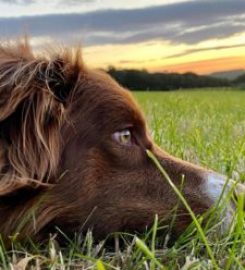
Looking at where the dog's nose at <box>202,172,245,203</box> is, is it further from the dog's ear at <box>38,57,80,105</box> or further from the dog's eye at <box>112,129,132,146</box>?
the dog's ear at <box>38,57,80,105</box>

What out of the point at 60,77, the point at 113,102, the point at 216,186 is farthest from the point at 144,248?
the point at 60,77

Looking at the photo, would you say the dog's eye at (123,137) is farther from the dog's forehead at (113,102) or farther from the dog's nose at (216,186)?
the dog's nose at (216,186)

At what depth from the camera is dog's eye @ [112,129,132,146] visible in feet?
10.9

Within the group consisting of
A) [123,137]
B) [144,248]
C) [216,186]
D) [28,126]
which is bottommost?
[216,186]

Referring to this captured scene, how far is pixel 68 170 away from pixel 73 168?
1.0 inches

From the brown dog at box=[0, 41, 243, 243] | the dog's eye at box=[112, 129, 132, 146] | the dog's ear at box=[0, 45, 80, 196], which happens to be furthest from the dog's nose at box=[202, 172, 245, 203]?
the dog's ear at box=[0, 45, 80, 196]

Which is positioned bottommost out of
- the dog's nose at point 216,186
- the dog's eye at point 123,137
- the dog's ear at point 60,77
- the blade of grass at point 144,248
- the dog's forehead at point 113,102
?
the dog's nose at point 216,186

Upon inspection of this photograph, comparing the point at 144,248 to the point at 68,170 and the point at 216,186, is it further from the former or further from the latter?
the point at 216,186

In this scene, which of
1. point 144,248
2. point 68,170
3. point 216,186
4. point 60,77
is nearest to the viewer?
point 144,248

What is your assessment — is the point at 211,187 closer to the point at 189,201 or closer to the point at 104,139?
the point at 189,201

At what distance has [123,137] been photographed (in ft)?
11.0

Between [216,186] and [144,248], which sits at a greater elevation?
[144,248]

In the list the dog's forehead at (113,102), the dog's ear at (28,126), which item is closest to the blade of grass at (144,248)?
the dog's ear at (28,126)

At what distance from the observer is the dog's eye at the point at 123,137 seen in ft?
10.9
